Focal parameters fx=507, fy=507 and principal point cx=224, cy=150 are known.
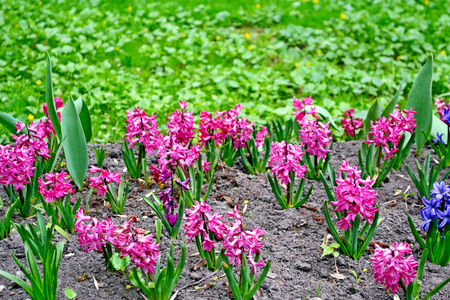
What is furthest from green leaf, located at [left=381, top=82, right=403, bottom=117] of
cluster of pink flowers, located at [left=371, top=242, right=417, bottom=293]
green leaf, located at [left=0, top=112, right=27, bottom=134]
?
green leaf, located at [left=0, top=112, right=27, bottom=134]

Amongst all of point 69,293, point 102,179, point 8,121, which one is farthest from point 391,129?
point 8,121

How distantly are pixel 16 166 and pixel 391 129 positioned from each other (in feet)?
7.25

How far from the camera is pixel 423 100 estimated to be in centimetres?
347

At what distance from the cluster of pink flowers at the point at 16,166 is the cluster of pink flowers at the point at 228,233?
1051mm

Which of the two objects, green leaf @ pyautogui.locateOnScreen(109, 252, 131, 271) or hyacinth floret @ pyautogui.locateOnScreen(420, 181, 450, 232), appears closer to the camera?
green leaf @ pyautogui.locateOnScreen(109, 252, 131, 271)

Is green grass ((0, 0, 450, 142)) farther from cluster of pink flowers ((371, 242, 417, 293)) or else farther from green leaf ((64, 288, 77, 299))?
cluster of pink flowers ((371, 242, 417, 293))

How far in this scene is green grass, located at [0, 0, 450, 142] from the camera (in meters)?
5.12

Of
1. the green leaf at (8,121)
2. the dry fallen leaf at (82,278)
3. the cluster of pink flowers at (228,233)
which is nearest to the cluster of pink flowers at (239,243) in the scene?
the cluster of pink flowers at (228,233)

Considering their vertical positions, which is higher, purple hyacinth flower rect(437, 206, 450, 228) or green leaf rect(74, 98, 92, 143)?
green leaf rect(74, 98, 92, 143)

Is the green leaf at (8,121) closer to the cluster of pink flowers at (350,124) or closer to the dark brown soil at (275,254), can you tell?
the dark brown soil at (275,254)

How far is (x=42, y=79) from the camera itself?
17.6 ft

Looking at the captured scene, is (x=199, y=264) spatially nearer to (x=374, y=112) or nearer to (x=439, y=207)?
(x=439, y=207)

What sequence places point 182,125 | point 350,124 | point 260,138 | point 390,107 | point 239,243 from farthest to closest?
point 350,124 → point 260,138 → point 390,107 → point 182,125 → point 239,243

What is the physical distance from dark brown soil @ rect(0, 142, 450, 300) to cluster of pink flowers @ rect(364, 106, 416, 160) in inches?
12.7
